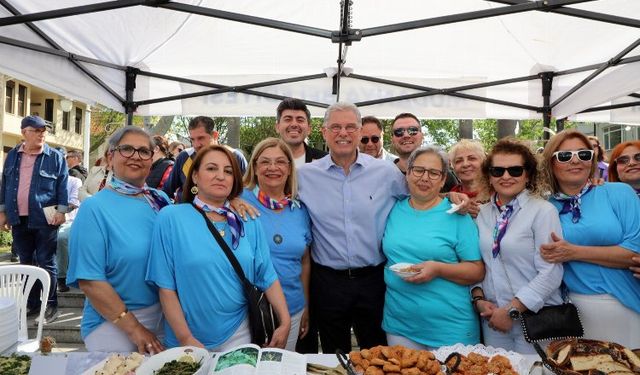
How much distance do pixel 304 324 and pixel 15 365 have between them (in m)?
1.68

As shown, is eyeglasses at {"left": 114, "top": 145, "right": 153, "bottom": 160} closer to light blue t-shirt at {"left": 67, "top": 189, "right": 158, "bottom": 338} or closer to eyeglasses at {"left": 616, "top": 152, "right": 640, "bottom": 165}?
light blue t-shirt at {"left": 67, "top": 189, "right": 158, "bottom": 338}

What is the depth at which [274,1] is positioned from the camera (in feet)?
13.6

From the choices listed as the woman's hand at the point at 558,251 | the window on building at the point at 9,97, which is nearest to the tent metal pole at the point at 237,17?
the woman's hand at the point at 558,251

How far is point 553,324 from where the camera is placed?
2.35 meters

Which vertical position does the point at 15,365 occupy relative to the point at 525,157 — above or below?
below

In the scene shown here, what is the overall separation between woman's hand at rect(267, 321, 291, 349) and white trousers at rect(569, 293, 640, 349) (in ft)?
5.30

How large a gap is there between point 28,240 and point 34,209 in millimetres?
456

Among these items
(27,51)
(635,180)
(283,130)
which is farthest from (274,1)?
(635,180)

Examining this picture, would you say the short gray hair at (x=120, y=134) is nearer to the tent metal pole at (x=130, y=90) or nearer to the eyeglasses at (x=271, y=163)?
the eyeglasses at (x=271, y=163)

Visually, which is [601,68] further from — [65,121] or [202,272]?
[65,121]

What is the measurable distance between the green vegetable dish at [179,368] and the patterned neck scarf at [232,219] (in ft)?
2.27

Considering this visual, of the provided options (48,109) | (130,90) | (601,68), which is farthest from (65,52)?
(48,109)

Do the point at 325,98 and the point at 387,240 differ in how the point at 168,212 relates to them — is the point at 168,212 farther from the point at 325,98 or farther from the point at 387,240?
the point at 325,98

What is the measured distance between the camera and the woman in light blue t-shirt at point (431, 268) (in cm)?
257
